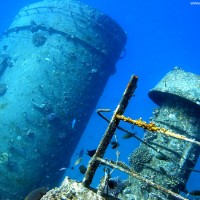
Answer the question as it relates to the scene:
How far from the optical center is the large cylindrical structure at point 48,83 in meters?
11.3

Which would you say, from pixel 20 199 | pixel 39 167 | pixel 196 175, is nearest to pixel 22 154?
pixel 39 167

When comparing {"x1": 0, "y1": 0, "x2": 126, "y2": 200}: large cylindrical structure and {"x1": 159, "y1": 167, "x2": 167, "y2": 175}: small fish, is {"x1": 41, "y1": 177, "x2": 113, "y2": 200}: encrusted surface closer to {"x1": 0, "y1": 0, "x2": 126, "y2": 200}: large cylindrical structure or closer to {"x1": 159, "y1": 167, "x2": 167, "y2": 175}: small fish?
{"x1": 159, "y1": 167, "x2": 167, "y2": 175}: small fish

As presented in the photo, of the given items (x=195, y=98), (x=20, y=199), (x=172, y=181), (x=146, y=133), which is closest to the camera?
(x=172, y=181)

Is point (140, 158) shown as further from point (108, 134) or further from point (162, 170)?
point (108, 134)

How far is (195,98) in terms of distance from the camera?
28.6ft

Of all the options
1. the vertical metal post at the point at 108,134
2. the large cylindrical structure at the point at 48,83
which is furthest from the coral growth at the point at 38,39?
the vertical metal post at the point at 108,134

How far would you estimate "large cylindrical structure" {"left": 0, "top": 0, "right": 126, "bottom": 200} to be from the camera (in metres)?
11.3

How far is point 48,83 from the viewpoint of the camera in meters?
12.2

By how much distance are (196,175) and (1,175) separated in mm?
56128

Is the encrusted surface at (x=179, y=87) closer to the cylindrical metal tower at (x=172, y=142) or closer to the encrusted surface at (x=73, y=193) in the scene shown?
the cylindrical metal tower at (x=172, y=142)

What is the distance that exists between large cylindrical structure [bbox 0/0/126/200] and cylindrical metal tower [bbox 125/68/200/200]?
167 inches

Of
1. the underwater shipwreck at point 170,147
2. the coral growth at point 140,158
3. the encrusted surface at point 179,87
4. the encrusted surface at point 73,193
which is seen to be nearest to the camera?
the encrusted surface at point 73,193

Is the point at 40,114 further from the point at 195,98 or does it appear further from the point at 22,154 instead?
the point at 195,98

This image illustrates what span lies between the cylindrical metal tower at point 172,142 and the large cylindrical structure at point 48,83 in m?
4.24
